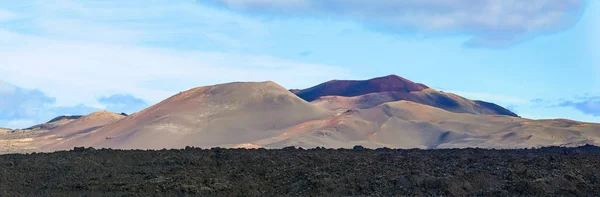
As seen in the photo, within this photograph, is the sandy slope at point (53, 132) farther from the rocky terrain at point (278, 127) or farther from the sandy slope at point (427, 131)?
the sandy slope at point (427, 131)

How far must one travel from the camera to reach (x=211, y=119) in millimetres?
106562

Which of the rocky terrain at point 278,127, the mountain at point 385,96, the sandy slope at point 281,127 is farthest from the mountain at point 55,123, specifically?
the mountain at point 385,96

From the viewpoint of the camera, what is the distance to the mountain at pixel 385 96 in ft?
431

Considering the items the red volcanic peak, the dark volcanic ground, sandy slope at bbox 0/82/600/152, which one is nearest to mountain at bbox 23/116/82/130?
sandy slope at bbox 0/82/600/152

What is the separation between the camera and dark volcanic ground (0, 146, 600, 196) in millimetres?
18734

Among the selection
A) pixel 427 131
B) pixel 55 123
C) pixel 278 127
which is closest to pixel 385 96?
pixel 427 131

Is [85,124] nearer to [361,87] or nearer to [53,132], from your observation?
[53,132]

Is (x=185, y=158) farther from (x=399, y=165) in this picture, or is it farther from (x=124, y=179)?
(x=399, y=165)

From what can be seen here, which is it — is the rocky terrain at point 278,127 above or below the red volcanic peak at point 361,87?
below

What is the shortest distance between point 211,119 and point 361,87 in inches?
2103

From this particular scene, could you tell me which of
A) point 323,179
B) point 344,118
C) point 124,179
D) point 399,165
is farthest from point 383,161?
point 344,118

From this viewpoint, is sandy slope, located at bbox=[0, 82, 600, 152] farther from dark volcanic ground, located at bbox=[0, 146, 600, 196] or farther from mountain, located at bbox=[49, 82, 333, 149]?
dark volcanic ground, located at bbox=[0, 146, 600, 196]

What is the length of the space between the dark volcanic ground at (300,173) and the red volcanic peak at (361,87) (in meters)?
124

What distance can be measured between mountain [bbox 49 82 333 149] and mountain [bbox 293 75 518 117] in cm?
1405
